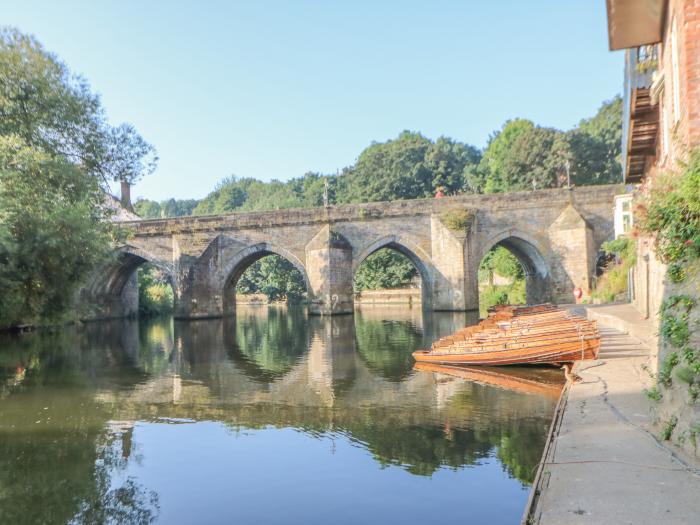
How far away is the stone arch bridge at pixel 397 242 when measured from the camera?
1072 inches

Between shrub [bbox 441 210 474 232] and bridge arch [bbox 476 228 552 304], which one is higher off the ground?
shrub [bbox 441 210 474 232]

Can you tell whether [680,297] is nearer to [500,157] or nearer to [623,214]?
[623,214]

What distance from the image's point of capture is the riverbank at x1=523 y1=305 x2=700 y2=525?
3674 millimetres

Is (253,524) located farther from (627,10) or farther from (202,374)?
(202,374)

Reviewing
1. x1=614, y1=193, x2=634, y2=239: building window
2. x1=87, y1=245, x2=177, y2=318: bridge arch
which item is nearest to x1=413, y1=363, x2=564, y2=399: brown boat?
x1=614, y1=193, x2=634, y2=239: building window

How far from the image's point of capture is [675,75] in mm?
6422

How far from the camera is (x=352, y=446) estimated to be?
7.12 m

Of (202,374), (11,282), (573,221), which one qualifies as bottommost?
(202,374)

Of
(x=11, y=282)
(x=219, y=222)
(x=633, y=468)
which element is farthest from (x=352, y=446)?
(x=219, y=222)

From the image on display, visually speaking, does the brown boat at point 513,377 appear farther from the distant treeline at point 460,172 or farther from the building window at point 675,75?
the distant treeline at point 460,172

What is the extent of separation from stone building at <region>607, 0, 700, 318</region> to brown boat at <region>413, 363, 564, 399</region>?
2278 mm

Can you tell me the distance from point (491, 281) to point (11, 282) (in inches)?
1340

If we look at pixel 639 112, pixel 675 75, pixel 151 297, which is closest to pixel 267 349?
pixel 639 112

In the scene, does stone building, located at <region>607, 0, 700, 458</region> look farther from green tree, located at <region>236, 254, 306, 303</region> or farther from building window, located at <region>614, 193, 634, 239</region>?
green tree, located at <region>236, 254, 306, 303</region>
